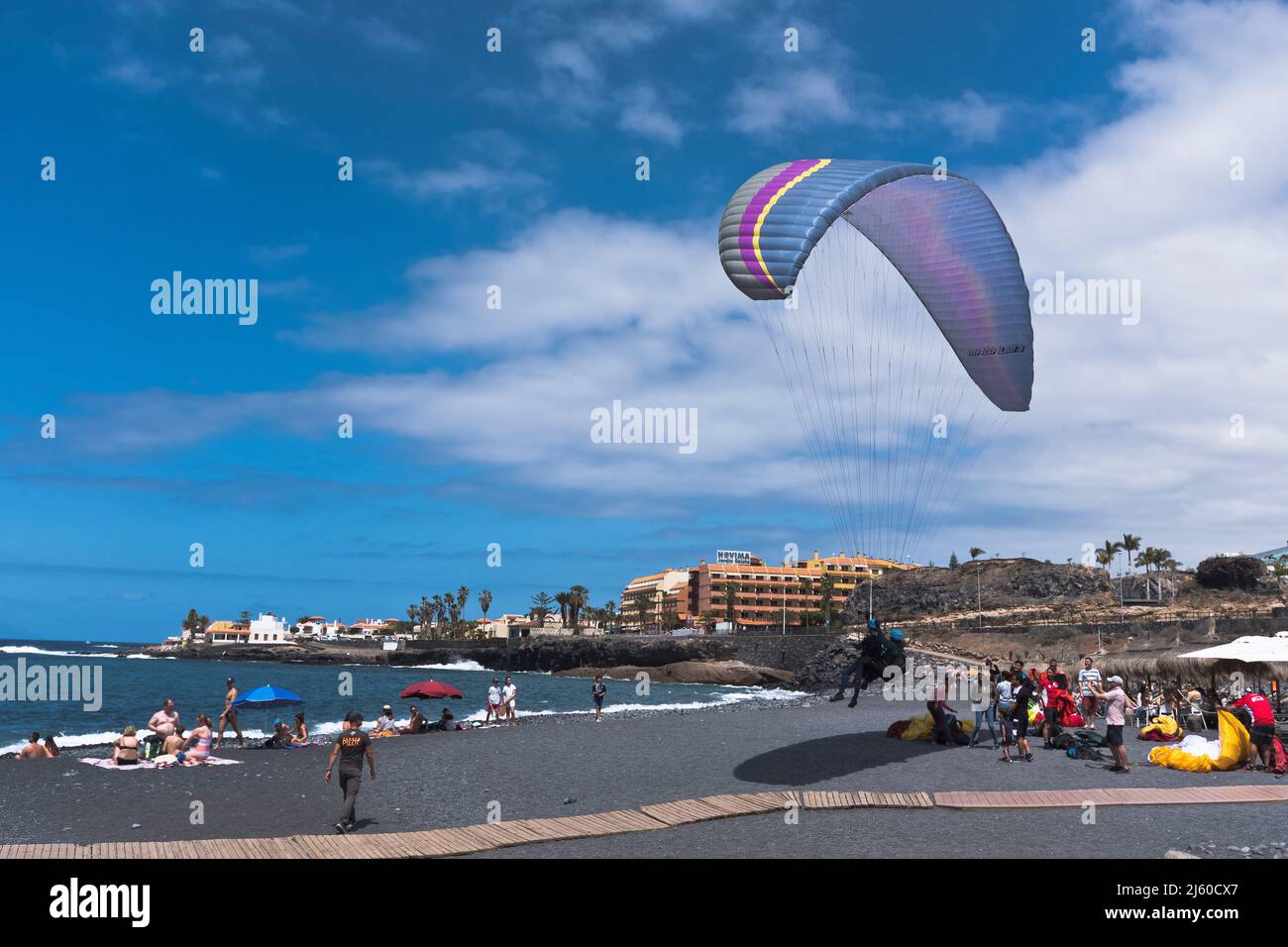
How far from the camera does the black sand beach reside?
10.5 m

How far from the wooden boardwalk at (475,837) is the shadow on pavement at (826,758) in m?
2.82

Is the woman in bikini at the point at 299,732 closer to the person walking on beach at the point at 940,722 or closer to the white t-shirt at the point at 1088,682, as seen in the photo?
the person walking on beach at the point at 940,722

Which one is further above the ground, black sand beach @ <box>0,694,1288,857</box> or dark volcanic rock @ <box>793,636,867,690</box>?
black sand beach @ <box>0,694,1288,857</box>

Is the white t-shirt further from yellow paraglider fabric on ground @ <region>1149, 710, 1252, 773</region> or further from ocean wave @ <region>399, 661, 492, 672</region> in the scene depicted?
ocean wave @ <region>399, 661, 492, 672</region>

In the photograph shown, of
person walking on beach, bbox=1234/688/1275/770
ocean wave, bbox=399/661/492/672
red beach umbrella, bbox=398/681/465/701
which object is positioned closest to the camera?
person walking on beach, bbox=1234/688/1275/770

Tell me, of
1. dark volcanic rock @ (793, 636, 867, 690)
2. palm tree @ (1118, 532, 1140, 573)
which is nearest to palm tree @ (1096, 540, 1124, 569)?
palm tree @ (1118, 532, 1140, 573)

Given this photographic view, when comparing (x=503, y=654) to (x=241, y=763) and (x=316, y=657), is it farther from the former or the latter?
(x=241, y=763)

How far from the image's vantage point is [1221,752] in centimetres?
1620

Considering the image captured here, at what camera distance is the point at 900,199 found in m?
18.0

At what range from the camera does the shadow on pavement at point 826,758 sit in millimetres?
15969

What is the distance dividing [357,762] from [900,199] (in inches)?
538

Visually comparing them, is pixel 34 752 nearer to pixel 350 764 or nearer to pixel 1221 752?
pixel 350 764

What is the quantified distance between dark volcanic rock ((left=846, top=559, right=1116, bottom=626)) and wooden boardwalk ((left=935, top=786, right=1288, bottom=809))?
11439 cm

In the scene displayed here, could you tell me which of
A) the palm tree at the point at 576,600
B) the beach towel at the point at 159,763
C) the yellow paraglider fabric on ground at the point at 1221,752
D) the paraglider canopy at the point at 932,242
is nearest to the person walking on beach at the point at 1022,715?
the yellow paraglider fabric on ground at the point at 1221,752
